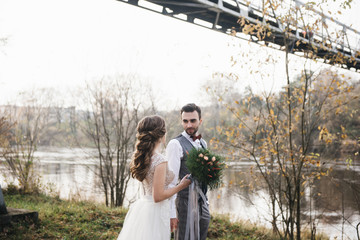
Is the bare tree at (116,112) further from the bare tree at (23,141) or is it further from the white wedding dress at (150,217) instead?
the white wedding dress at (150,217)

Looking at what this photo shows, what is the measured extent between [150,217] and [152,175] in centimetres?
37

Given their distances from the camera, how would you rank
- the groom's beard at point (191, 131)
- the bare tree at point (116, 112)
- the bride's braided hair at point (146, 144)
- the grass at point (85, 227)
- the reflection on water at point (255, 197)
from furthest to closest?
the bare tree at point (116, 112), the reflection on water at point (255, 197), the grass at point (85, 227), the groom's beard at point (191, 131), the bride's braided hair at point (146, 144)

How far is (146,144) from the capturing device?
275 cm

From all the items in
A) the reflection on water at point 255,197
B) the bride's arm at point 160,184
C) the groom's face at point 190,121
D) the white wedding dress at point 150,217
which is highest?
the groom's face at point 190,121

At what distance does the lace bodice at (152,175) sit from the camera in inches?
107

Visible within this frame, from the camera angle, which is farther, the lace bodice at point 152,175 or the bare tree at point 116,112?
the bare tree at point 116,112

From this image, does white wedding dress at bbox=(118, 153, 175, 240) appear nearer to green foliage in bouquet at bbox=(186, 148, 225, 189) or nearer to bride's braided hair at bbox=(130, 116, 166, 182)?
bride's braided hair at bbox=(130, 116, 166, 182)

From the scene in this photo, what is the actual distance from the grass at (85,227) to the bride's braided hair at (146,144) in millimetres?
2717

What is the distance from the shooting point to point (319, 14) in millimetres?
4613

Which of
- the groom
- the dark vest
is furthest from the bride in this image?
the dark vest

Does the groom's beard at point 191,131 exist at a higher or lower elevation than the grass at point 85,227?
higher

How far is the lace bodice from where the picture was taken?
271 cm

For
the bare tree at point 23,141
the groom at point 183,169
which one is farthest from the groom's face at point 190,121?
the bare tree at point 23,141

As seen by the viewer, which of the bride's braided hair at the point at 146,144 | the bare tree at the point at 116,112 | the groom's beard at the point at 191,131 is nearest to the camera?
the bride's braided hair at the point at 146,144
